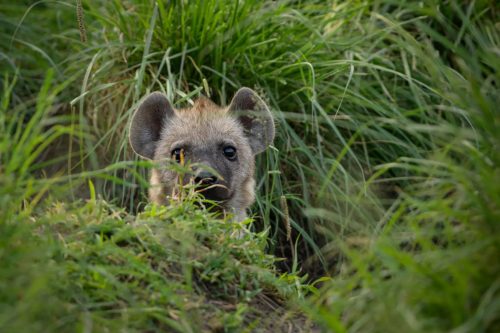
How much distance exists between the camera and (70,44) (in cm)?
662

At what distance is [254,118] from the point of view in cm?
530

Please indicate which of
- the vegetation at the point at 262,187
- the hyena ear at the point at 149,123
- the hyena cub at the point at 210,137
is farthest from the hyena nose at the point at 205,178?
the hyena ear at the point at 149,123

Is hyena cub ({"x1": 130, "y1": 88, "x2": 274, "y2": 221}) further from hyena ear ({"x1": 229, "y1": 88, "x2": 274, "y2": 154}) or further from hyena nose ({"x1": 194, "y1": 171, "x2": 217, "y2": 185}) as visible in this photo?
hyena nose ({"x1": 194, "y1": 171, "x2": 217, "y2": 185})

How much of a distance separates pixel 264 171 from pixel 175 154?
80 cm

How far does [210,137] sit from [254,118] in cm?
36

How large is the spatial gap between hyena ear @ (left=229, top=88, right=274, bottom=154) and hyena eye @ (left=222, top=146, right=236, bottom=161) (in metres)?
0.21

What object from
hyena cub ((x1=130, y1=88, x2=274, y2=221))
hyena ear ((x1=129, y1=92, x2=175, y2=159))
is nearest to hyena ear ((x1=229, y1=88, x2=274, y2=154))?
hyena cub ((x1=130, y1=88, x2=274, y2=221))

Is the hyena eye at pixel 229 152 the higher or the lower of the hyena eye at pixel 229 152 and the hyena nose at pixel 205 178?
the lower

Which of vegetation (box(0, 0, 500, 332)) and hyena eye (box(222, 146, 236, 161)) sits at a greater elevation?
vegetation (box(0, 0, 500, 332))

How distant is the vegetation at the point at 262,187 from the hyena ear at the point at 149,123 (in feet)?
0.64

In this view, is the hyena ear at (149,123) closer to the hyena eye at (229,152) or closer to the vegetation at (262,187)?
the vegetation at (262,187)

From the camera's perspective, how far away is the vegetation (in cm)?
259

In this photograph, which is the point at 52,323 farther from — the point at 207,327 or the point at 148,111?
the point at 148,111

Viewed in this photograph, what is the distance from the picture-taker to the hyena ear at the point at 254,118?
5023 mm
